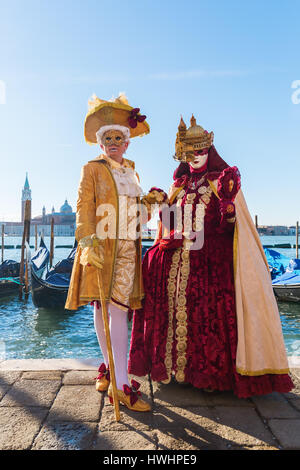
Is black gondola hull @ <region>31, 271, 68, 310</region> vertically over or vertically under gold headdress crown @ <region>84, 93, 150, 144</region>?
under

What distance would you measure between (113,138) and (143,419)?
157 centimetres

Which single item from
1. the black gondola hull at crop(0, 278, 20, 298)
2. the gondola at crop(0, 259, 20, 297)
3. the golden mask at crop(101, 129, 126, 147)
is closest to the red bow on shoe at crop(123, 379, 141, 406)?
the golden mask at crop(101, 129, 126, 147)

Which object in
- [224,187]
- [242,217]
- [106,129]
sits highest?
[106,129]

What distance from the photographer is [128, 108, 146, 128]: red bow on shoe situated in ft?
6.99

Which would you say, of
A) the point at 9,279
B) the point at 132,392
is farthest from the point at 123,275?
the point at 9,279

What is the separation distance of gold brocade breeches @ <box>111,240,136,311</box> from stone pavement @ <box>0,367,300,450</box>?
556mm

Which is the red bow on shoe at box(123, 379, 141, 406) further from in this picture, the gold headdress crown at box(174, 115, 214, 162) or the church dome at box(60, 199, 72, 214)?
the church dome at box(60, 199, 72, 214)

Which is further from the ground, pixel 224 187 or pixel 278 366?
pixel 224 187

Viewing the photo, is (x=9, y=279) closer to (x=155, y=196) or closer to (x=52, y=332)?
(x=52, y=332)

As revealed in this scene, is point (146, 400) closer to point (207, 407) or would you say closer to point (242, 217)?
point (207, 407)

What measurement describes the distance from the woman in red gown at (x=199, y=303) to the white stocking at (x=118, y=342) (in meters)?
0.25
